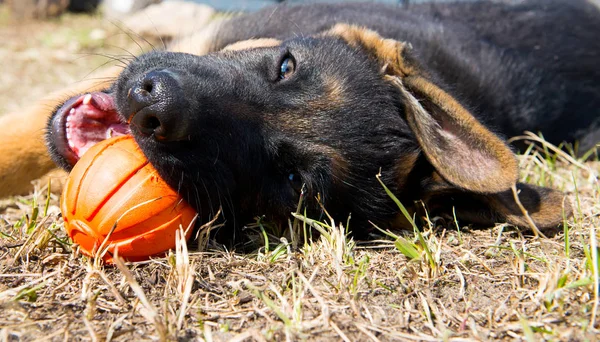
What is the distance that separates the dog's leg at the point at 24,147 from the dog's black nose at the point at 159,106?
1046 mm

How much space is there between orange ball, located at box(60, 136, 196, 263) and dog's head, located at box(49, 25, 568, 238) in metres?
0.08

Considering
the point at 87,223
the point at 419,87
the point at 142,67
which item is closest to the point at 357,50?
the point at 419,87

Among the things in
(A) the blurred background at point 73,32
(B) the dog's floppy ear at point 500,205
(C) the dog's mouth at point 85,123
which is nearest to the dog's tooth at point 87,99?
(C) the dog's mouth at point 85,123

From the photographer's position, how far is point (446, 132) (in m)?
3.05

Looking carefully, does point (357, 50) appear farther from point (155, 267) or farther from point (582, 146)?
point (582, 146)

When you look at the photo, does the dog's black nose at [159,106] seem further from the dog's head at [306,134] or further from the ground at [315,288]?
the ground at [315,288]

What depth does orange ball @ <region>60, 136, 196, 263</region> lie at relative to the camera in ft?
7.84

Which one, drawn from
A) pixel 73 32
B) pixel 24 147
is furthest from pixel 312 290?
pixel 73 32

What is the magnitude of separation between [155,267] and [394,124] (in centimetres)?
136

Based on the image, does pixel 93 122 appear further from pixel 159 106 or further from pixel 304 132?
pixel 304 132

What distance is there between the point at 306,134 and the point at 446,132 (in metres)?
0.79

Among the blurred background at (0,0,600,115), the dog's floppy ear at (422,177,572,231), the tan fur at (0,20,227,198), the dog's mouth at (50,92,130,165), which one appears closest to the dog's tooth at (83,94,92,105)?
the dog's mouth at (50,92,130,165)

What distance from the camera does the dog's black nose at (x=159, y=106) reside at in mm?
2354

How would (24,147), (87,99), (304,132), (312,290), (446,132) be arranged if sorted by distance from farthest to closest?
(24,147)
(446,132)
(87,99)
(304,132)
(312,290)
